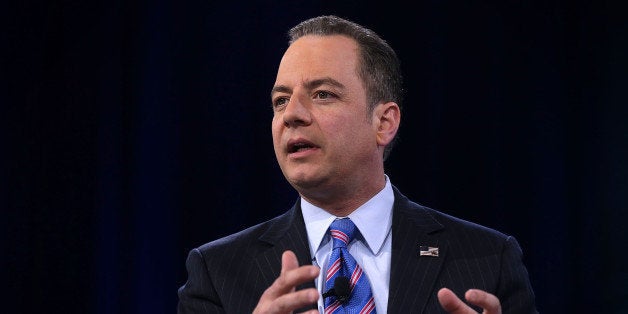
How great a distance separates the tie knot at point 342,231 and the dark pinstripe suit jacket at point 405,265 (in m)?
0.08

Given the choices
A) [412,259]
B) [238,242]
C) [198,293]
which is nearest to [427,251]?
[412,259]

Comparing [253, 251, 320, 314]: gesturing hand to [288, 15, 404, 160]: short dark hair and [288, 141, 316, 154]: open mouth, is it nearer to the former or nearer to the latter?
[288, 141, 316, 154]: open mouth

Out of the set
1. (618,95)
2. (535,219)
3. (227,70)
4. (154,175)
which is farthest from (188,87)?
(618,95)

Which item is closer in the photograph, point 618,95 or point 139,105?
point 139,105

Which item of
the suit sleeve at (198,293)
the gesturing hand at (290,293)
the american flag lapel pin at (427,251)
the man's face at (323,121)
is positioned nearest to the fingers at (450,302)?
the gesturing hand at (290,293)

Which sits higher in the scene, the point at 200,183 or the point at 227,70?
the point at 227,70

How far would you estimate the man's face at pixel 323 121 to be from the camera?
207 centimetres

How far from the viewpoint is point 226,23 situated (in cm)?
296

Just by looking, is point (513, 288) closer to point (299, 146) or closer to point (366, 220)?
point (366, 220)

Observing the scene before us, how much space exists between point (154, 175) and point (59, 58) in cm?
53

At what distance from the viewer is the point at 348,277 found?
199 centimetres

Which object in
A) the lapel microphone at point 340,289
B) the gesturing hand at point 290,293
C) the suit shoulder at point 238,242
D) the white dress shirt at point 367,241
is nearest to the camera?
the gesturing hand at point 290,293

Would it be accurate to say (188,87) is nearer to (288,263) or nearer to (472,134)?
(472,134)

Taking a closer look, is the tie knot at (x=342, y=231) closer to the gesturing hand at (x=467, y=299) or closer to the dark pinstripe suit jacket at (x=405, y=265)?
the dark pinstripe suit jacket at (x=405, y=265)
